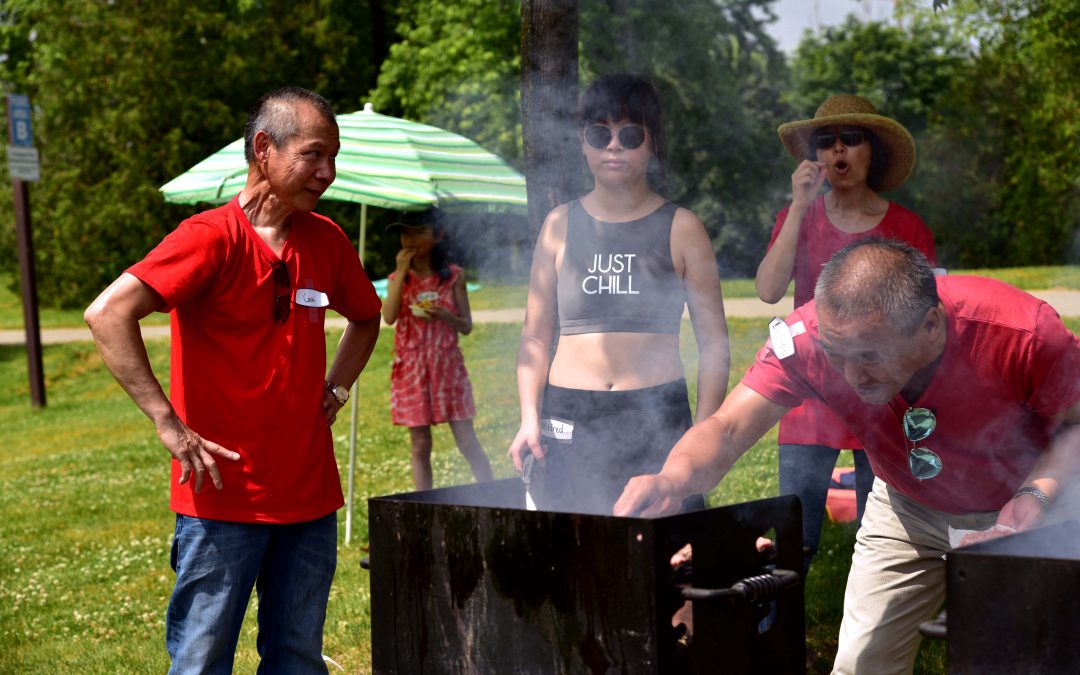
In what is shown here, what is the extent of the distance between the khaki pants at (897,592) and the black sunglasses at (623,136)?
1.21 m

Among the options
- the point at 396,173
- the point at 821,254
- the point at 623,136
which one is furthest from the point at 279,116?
the point at 396,173

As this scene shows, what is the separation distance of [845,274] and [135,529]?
6.02 metres

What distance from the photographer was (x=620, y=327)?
10.5ft

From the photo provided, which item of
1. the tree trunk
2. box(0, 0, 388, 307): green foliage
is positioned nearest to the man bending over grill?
the tree trunk

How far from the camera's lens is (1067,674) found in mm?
1925

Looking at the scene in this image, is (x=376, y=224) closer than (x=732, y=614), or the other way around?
(x=732, y=614)

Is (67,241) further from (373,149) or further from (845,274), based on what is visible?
(845,274)

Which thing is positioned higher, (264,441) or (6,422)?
(264,441)

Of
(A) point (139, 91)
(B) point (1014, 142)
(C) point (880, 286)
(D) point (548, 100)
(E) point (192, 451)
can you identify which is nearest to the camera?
(C) point (880, 286)

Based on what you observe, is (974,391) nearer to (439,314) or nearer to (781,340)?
(781,340)

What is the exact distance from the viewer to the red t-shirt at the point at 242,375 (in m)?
2.76

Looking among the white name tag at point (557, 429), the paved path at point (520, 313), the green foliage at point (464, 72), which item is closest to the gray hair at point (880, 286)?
the white name tag at point (557, 429)

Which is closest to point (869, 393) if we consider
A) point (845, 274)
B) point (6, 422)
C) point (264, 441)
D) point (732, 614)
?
point (845, 274)

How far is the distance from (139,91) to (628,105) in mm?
22380
